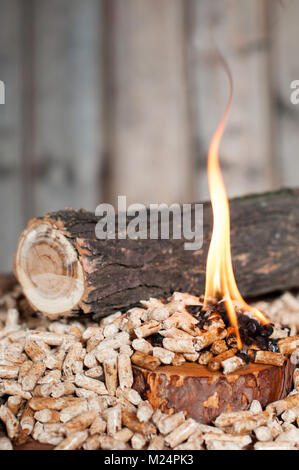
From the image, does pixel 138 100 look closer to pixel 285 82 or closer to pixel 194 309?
pixel 285 82

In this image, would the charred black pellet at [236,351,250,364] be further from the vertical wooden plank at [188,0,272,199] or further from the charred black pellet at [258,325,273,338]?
the vertical wooden plank at [188,0,272,199]

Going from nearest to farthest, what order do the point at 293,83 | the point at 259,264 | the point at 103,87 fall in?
the point at 259,264
the point at 293,83
the point at 103,87

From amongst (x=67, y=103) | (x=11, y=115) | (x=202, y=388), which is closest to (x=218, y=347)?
(x=202, y=388)

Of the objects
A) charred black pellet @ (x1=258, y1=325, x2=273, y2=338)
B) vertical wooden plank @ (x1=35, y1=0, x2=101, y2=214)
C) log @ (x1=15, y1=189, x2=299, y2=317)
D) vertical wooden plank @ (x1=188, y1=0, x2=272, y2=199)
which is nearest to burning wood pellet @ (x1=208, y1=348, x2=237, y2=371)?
charred black pellet @ (x1=258, y1=325, x2=273, y2=338)

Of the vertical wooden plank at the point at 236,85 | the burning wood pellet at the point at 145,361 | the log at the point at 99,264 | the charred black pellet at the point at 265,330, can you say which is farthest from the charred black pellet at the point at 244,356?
the vertical wooden plank at the point at 236,85

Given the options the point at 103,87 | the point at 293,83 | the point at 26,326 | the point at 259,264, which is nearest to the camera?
the point at 26,326

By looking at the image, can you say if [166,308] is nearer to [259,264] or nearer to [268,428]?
[268,428]
